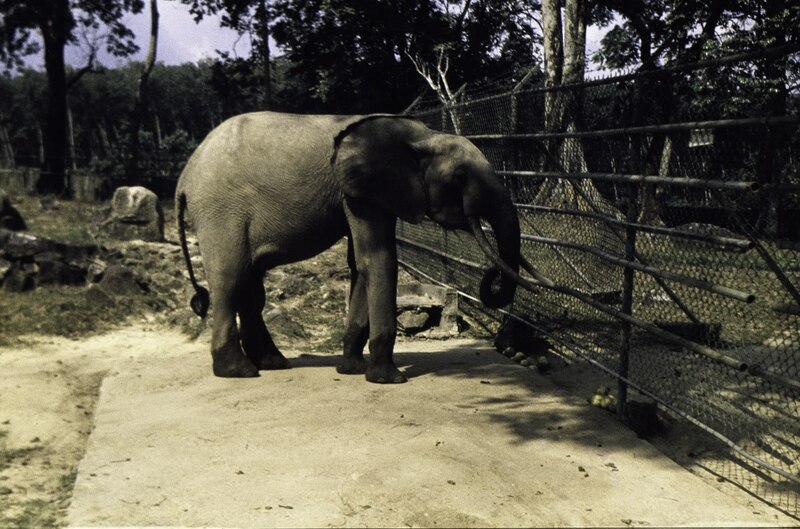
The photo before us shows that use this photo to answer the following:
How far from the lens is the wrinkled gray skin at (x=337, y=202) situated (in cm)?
626

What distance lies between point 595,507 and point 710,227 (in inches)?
80.6

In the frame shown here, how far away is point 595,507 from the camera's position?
4172mm

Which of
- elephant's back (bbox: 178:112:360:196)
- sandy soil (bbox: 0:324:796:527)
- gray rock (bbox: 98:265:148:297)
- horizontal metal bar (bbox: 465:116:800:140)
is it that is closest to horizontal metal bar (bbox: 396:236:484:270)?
sandy soil (bbox: 0:324:796:527)

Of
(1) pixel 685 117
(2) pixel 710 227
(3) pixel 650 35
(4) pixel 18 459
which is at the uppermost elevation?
(3) pixel 650 35

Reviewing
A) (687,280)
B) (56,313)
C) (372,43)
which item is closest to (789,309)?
(687,280)

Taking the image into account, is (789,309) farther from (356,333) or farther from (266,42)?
(266,42)

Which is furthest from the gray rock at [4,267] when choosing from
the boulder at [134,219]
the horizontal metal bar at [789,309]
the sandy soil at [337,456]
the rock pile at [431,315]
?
the horizontal metal bar at [789,309]

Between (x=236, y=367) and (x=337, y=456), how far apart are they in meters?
2.18

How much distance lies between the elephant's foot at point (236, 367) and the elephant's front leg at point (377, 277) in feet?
3.29

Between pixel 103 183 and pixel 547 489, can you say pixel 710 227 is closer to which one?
pixel 547 489

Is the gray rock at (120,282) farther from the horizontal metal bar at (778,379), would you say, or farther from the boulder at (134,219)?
the horizontal metal bar at (778,379)

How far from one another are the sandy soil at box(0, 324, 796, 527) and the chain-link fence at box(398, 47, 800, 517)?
0.56 meters

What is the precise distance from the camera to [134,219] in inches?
530

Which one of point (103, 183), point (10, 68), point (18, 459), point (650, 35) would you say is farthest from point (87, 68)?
point (18, 459)
